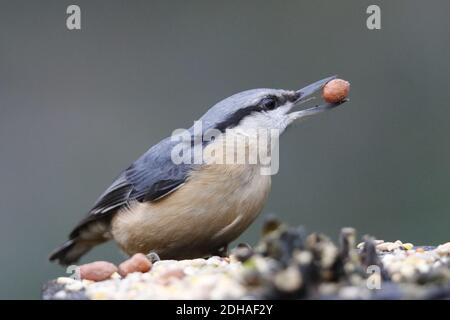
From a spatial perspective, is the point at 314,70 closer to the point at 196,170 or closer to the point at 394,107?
the point at 394,107

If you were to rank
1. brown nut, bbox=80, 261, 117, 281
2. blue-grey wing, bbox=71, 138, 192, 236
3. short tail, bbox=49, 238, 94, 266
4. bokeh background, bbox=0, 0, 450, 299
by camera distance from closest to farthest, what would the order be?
1. brown nut, bbox=80, 261, 117, 281
2. blue-grey wing, bbox=71, 138, 192, 236
3. short tail, bbox=49, 238, 94, 266
4. bokeh background, bbox=0, 0, 450, 299

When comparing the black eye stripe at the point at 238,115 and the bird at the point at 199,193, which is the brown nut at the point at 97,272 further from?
the black eye stripe at the point at 238,115

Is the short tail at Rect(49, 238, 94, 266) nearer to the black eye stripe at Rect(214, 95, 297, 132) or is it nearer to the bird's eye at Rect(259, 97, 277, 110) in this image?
the black eye stripe at Rect(214, 95, 297, 132)

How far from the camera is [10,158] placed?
5.70 m

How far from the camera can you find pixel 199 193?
3.13 metres

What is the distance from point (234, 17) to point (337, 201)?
184 centimetres

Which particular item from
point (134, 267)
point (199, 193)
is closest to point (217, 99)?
point (199, 193)

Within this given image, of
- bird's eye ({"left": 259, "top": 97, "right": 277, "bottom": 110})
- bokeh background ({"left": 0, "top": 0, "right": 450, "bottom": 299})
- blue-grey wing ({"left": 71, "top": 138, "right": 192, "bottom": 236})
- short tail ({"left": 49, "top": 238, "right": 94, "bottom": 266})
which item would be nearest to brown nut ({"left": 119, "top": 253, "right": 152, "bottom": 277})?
blue-grey wing ({"left": 71, "top": 138, "right": 192, "bottom": 236})

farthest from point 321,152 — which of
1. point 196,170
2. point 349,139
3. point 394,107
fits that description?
point 196,170

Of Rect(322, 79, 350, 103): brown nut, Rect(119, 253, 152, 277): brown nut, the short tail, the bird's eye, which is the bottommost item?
the short tail

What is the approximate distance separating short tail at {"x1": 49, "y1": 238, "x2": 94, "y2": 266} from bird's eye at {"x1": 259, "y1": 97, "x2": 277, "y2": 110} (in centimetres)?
109

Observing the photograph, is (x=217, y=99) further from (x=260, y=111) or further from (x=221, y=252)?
(x=221, y=252)

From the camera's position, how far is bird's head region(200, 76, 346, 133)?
331 centimetres

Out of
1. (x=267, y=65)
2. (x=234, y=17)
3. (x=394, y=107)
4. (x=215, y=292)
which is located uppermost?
(x=234, y=17)
